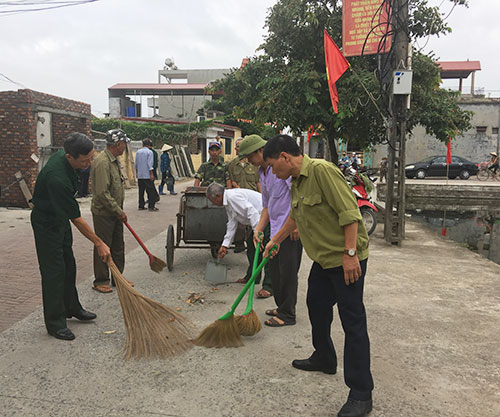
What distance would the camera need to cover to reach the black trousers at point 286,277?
148 inches

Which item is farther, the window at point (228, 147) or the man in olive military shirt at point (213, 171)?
the window at point (228, 147)

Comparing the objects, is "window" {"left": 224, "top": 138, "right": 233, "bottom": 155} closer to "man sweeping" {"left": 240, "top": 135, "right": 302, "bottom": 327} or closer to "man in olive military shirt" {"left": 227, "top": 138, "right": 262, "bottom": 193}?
"man in olive military shirt" {"left": 227, "top": 138, "right": 262, "bottom": 193}

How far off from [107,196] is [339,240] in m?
2.93

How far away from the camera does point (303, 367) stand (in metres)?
3.05

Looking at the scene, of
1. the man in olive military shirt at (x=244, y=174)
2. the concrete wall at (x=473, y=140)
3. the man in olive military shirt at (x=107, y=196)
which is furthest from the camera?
the concrete wall at (x=473, y=140)

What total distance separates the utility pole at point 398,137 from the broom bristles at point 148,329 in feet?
17.0

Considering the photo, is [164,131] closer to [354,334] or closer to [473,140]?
[473,140]

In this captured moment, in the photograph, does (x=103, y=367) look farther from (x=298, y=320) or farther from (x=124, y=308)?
(x=298, y=320)

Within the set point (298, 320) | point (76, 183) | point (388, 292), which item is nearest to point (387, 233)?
point (388, 292)

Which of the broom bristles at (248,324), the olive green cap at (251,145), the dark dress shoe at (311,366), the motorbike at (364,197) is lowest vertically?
the dark dress shoe at (311,366)

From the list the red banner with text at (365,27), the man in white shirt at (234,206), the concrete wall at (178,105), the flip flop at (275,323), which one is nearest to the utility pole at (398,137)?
the red banner with text at (365,27)

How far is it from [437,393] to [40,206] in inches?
131

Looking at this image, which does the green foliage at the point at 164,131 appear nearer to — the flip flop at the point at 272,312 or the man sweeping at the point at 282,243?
the man sweeping at the point at 282,243

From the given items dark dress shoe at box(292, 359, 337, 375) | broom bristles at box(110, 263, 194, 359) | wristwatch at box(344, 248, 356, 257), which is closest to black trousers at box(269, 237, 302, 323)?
dark dress shoe at box(292, 359, 337, 375)
